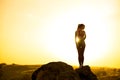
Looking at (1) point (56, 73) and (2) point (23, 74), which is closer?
(1) point (56, 73)

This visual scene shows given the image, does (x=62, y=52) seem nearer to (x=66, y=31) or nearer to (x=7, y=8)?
(x=66, y=31)

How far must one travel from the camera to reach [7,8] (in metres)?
3.08

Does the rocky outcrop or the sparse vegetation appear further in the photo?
the sparse vegetation

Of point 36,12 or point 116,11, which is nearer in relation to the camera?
point 116,11

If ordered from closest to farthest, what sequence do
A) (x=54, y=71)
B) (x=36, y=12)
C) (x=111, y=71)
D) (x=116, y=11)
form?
1. (x=54, y=71)
2. (x=111, y=71)
3. (x=116, y=11)
4. (x=36, y=12)

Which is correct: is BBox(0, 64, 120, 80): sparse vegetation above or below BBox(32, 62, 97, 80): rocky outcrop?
below

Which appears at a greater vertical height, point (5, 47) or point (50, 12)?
point (50, 12)

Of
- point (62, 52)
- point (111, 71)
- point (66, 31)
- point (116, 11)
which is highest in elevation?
point (116, 11)

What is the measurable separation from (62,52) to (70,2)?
70cm

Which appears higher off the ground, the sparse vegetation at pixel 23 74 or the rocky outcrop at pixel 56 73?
the rocky outcrop at pixel 56 73

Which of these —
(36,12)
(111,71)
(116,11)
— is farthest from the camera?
(36,12)

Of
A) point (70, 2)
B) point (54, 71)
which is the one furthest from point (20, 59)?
point (54, 71)

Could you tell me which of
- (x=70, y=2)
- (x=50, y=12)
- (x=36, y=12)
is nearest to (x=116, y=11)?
(x=70, y=2)

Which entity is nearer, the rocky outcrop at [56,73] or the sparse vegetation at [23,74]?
the rocky outcrop at [56,73]
